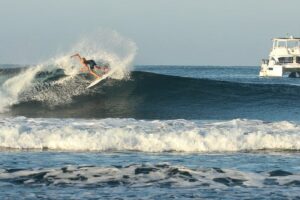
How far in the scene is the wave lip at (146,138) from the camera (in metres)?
14.3

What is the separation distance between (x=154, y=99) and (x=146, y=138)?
10896 mm

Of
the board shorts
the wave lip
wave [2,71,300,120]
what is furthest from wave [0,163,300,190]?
the board shorts

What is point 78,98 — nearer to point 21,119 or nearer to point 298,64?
point 21,119

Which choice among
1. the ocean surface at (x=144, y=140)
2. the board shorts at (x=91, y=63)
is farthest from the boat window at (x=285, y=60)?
the board shorts at (x=91, y=63)

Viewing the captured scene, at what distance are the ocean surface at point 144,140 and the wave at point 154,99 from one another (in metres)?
0.04

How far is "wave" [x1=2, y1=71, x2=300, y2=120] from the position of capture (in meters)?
22.9

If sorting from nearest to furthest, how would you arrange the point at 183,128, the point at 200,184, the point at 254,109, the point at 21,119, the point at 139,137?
the point at 200,184 < the point at 139,137 < the point at 183,128 < the point at 21,119 < the point at 254,109

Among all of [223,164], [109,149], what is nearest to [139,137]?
[109,149]

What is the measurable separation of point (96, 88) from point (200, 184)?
52.9 ft

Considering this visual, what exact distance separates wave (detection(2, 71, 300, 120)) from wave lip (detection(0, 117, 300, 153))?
6.15 meters

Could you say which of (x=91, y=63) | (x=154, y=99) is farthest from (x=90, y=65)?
(x=154, y=99)

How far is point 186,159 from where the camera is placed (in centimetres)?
1256

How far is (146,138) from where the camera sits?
573 inches

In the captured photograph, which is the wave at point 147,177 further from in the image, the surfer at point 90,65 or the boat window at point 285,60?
the boat window at point 285,60
